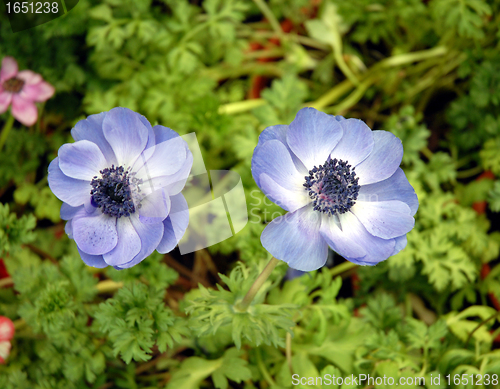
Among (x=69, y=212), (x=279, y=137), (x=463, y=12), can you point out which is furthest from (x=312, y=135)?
(x=463, y=12)

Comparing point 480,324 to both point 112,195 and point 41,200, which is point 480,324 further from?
point 41,200

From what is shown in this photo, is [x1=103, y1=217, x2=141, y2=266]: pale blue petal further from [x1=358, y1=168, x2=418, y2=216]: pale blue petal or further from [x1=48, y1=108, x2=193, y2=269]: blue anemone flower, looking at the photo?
[x1=358, y1=168, x2=418, y2=216]: pale blue petal

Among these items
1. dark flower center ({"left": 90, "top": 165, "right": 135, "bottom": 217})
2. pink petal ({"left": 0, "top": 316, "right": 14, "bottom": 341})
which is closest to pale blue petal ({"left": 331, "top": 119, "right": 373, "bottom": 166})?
dark flower center ({"left": 90, "top": 165, "right": 135, "bottom": 217})

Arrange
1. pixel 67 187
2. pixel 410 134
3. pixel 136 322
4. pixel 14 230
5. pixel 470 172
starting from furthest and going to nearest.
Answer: pixel 470 172 < pixel 410 134 < pixel 14 230 < pixel 136 322 < pixel 67 187

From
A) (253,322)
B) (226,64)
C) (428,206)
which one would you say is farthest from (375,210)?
(226,64)

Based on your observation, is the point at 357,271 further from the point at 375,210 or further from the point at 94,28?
the point at 94,28

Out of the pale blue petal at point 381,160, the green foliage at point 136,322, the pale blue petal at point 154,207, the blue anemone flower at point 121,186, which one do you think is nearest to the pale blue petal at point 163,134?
the blue anemone flower at point 121,186

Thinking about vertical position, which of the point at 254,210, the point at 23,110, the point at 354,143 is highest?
the point at 354,143
